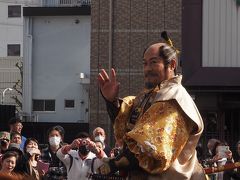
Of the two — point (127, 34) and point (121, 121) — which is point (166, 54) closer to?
point (121, 121)

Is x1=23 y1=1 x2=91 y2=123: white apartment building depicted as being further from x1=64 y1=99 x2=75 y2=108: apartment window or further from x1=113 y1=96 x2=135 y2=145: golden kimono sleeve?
x1=113 y1=96 x2=135 y2=145: golden kimono sleeve


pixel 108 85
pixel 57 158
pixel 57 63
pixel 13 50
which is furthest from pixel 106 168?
pixel 13 50

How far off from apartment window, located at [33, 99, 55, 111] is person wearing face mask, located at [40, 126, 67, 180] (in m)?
19.2

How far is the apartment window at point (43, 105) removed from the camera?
29.5m

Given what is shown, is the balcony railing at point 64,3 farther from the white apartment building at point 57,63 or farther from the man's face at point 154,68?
the man's face at point 154,68

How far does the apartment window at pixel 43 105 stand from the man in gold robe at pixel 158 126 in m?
25.1

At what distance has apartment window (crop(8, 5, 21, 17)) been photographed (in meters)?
40.7

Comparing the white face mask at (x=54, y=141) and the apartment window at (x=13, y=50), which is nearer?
the white face mask at (x=54, y=141)

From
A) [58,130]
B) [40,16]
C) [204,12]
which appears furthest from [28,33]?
[58,130]

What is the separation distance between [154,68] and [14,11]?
123 ft

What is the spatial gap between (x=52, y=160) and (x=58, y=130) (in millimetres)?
547

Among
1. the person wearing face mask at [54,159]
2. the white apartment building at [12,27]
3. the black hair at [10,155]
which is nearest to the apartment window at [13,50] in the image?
the white apartment building at [12,27]

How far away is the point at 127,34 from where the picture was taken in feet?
72.2

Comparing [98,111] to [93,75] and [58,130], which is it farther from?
[58,130]
